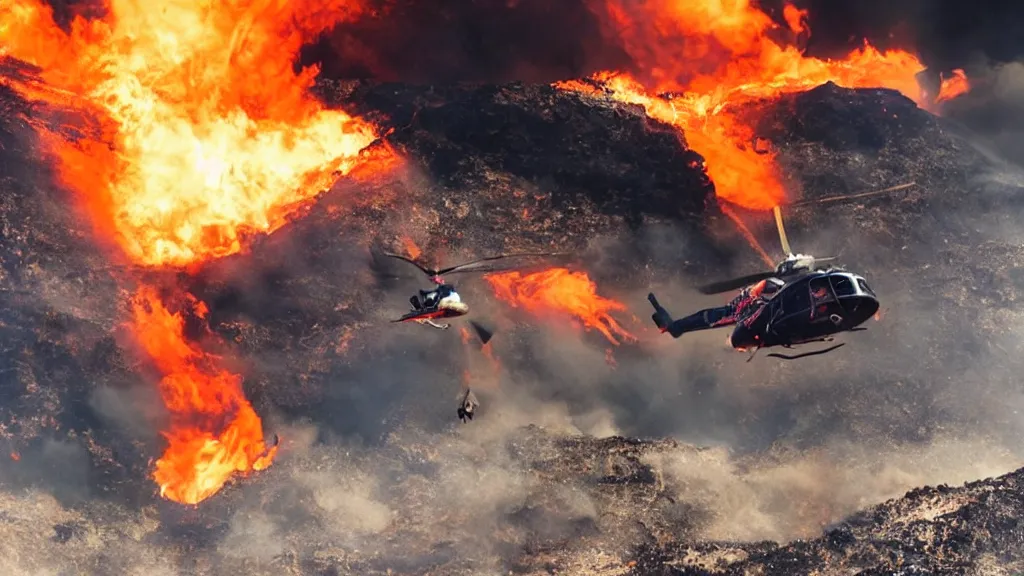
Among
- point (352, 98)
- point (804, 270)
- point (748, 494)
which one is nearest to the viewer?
point (804, 270)

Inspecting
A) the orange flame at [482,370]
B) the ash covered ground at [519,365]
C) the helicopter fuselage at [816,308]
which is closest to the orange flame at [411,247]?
the ash covered ground at [519,365]

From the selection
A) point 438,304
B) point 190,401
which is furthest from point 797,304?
point 190,401

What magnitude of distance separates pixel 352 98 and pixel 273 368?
1216 cm

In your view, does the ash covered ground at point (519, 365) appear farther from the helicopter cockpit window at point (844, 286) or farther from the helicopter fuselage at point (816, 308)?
the helicopter cockpit window at point (844, 286)

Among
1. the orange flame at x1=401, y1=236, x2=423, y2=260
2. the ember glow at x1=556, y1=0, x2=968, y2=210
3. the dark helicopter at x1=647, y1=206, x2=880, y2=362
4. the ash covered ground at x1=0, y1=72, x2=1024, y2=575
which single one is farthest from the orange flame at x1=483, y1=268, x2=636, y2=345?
the dark helicopter at x1=647, y1=206, x2=880, y2=362

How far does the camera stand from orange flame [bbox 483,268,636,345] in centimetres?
3072

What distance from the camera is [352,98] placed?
31.1 meters

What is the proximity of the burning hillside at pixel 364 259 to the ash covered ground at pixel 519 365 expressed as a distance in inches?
5.3

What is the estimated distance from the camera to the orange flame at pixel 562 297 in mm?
30719

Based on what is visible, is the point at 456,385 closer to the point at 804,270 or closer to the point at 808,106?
the point at 804,270

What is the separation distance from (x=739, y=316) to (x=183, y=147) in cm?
2325

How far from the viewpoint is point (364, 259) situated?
29688 mm

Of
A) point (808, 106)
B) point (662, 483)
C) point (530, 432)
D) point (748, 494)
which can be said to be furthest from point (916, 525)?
point (808, 106)

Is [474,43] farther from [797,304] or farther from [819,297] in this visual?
[819,297]
